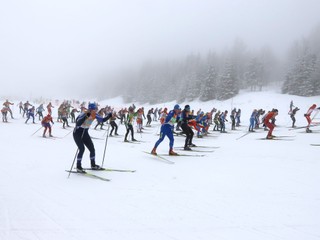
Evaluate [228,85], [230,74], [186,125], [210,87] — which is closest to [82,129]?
[186,125]

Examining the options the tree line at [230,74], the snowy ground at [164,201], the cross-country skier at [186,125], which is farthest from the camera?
the tree line at [230,74]

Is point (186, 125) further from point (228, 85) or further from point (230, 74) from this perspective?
point (230, 74)

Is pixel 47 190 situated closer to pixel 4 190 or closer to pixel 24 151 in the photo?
pixel 4 190

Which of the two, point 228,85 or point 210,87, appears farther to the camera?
point 210,87

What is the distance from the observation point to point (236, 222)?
3980 mm

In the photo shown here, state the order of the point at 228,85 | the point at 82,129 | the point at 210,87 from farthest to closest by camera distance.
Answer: the point at 210,87 < the point at 228,85 < the point at 82,129

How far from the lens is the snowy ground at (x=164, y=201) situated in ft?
12.0

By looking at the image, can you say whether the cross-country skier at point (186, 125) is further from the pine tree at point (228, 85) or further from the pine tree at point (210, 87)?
the pine tree at point (210, 87)

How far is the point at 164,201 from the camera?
492 centimetres

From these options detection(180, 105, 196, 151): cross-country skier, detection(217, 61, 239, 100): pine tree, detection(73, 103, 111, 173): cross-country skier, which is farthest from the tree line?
detection(73, 103, 111, 173): cross-country skier

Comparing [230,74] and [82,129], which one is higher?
[230,74]

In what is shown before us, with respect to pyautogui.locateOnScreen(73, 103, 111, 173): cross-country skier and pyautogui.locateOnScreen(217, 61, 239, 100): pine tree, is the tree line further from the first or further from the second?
pyautogui.locateOnScreen(73, 103, 111, 173): cross-country skier

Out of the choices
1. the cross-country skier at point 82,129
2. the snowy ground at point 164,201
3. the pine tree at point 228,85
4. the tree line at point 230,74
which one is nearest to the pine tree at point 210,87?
the tree line at point 230,74

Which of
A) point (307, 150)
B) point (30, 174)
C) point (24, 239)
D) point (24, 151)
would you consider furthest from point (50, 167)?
point (307, 150)
